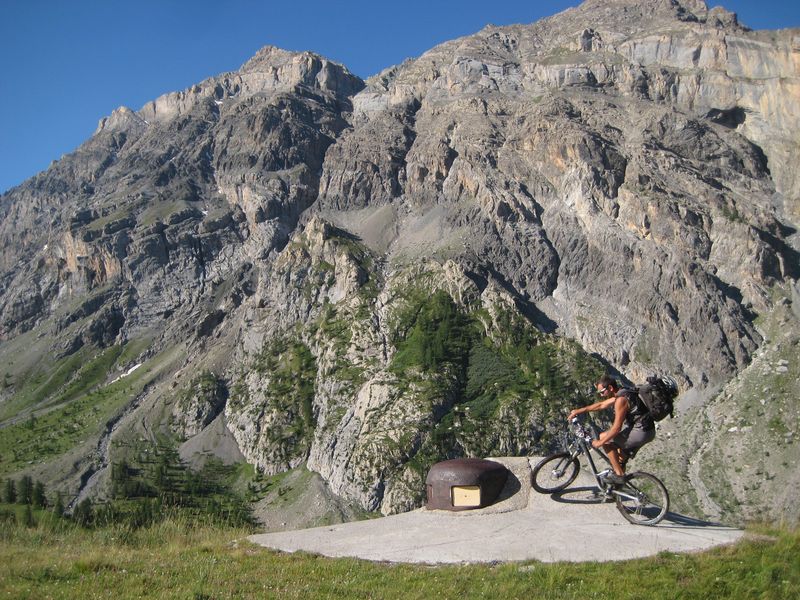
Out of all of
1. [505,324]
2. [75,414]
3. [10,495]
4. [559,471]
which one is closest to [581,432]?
[559,471]

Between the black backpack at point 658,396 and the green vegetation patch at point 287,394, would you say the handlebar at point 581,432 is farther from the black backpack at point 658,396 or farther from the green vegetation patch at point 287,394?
the green vegetation patch at point 287,394

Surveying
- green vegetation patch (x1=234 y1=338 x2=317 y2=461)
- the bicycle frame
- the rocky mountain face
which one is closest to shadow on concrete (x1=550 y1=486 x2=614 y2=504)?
the bicycle frame

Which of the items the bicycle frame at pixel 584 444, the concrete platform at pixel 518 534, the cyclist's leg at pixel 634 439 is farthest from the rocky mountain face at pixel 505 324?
the cyclist's leg at pixel 634 439

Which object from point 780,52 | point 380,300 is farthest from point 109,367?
point 780,52

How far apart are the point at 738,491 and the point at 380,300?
92.7m

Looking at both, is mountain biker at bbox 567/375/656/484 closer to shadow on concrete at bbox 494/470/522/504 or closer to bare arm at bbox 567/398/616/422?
bare arm at bbox 567/398/616/422

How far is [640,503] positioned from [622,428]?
2.70 metres

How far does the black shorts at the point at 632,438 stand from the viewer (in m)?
18.6

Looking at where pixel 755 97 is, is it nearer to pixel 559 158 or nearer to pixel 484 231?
pixel 559 158

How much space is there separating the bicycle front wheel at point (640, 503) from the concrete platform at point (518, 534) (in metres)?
0.31

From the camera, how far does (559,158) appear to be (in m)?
185

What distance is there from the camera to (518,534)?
18.6 meters

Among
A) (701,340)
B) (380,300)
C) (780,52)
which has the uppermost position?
(780,52)

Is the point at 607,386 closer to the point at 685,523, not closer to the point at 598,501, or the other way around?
the point at 598,501
